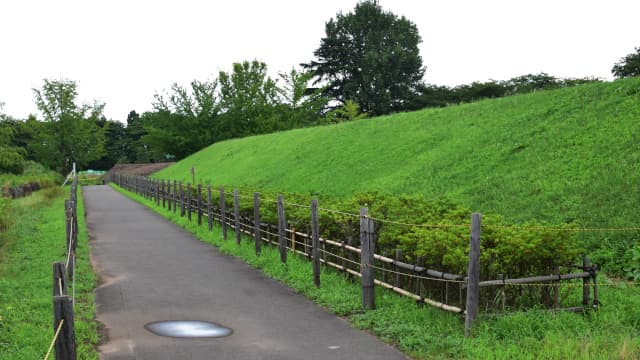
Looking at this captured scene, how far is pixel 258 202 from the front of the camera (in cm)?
1413

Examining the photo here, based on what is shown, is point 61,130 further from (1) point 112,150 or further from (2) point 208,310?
(2) point 208,310

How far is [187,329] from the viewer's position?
7.66 metres

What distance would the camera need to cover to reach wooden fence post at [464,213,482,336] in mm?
6574

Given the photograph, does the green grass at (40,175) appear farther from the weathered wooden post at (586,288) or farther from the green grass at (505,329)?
the weathered wooden post at (586,288)

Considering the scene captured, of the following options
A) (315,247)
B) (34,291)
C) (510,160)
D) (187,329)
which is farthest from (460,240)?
(510,160)

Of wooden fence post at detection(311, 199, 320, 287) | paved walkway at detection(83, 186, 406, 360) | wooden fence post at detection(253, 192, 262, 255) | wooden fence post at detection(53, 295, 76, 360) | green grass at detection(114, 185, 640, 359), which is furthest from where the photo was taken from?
wooden fence post at detection(253, 192, 262, 255)

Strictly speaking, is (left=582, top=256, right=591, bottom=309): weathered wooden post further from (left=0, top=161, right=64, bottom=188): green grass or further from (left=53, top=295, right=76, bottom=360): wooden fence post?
(left=0, top=161, right=64, bottom=188): green grass

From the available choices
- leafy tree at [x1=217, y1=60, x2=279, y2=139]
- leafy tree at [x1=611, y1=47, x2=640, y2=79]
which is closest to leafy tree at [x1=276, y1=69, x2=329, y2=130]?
leafy tree at [x1=217, y1=60, x2=279, y2=139]

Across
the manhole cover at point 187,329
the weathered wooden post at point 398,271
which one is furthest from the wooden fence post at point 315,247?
the manhole cover at point 187,329

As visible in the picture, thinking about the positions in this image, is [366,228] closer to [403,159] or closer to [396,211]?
[396,211]

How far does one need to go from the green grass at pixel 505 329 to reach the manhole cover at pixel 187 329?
1687 mm

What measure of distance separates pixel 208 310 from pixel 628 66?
48070mm

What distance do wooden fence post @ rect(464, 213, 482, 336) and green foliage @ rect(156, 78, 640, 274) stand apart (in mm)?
3500

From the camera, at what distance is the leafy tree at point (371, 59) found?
70312 millimetres
